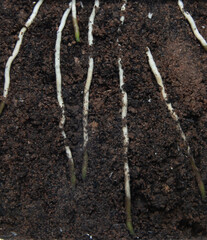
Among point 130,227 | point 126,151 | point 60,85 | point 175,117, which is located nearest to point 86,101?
point 60,85

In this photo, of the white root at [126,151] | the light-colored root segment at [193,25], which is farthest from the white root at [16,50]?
the light-colored root segment at [193,25]

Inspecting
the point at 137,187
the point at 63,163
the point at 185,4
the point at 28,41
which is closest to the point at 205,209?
the point at 137,187

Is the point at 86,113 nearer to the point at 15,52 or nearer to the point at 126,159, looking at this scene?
the point at 126,159

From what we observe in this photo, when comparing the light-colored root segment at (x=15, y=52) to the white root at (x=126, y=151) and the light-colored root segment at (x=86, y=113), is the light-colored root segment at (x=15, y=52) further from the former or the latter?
the white root at (x=126, y=151)

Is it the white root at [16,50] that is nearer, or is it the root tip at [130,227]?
the root tip at [130,227]

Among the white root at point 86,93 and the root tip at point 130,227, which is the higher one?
the white root at point 86,93

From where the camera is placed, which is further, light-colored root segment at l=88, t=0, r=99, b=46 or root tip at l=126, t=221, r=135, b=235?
light-colored root segment at l=88, t=0, r=99, b=46

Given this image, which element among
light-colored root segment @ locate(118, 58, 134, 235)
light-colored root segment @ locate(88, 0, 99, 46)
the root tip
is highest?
light-colored root segment @ locate(88, 0, 99, 46)

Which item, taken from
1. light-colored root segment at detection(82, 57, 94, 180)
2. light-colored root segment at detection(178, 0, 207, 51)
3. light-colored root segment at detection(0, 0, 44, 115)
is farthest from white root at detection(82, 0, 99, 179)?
light-colored root segment at detection(178, 0, 207, 51)

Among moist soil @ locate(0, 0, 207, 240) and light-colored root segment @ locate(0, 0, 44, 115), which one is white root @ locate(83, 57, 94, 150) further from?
light-colored root segment @ locate(0, 0, 44, 115)
